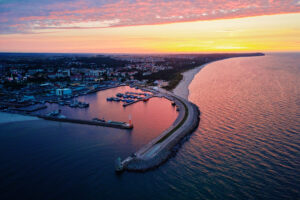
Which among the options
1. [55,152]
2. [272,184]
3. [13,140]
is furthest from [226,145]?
[13,140]

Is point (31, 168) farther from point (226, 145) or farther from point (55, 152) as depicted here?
point (226, 145)

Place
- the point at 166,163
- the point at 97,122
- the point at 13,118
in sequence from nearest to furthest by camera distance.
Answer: the point at 166,163 → the point at 97,122 → the point at 13,118

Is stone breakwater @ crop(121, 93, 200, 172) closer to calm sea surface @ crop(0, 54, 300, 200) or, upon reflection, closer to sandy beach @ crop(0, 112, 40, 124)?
calm sea surface @ crop(0, 54, 300, 200)

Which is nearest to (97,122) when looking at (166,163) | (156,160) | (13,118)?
(156,160)

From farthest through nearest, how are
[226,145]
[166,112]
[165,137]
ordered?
[166,112]
[165,137]
[226,145]

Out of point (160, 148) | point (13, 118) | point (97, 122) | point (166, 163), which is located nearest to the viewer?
point (166, 163)

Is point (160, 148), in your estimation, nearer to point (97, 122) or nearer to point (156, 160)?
point (156, 160)
